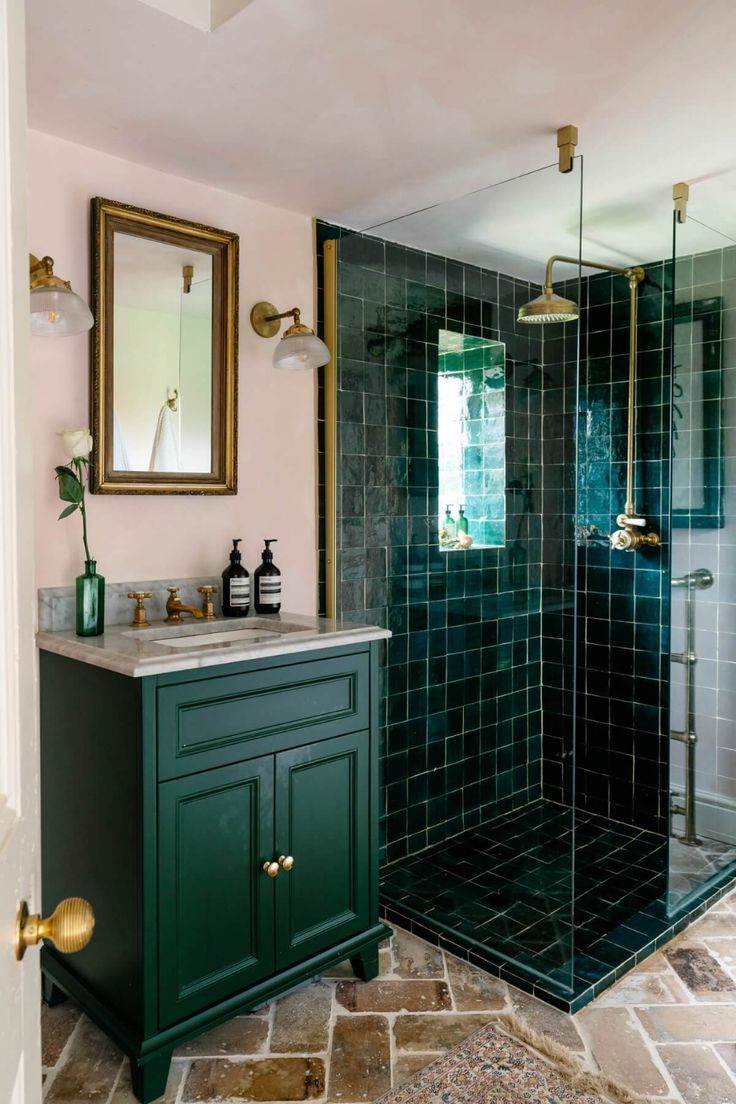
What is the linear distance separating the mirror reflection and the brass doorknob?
1740 millimetres

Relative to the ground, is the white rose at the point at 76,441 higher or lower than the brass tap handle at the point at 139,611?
higher

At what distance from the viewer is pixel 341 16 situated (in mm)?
1642

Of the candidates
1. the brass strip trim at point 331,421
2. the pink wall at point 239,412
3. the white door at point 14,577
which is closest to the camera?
the white door at point 14,577

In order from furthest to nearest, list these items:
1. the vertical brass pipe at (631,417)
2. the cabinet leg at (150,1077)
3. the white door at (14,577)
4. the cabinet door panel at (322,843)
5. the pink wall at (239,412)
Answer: the vertical brass pipe at (631,417)
the pink wall at (239,412)
the cabinet door panel at (322,843)
the cabinet leg at (150,1077)
the white door at (14,577)

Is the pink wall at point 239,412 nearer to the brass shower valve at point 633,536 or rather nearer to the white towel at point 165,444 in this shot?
the white towel at point 165,444

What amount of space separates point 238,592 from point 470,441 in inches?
33.2

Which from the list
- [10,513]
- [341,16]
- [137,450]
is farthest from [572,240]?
[10,513]

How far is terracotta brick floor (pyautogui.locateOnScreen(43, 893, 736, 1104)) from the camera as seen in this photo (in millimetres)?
1861

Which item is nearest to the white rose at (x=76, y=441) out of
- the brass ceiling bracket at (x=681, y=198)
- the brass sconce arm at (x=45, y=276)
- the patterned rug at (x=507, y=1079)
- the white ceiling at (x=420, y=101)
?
the brass sconce arm at (x=45, y=276)

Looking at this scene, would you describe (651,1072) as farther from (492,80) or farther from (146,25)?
(146,25)

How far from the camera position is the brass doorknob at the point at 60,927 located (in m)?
0.71

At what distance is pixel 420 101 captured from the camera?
6.57 ft

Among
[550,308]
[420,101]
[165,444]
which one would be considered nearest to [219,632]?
[165,444]

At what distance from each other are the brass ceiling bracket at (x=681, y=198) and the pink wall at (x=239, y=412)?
3.93ft
